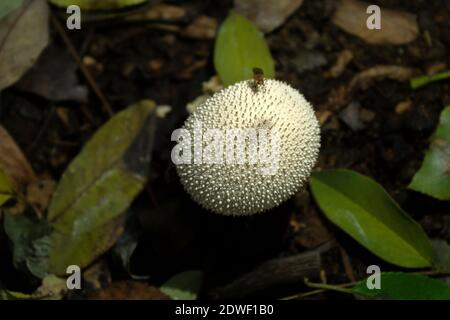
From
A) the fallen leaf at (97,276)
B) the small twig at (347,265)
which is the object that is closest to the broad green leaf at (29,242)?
the fallen leaf at (97,276)

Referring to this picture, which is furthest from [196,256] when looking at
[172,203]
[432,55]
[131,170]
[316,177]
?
[432,55]

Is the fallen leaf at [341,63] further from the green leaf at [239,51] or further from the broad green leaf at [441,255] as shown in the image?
the broad green leaf at [441,255]

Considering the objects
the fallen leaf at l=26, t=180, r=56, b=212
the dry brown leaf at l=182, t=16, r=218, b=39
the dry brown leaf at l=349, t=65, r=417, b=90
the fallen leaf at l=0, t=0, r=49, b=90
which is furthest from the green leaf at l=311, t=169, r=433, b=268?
the fallen leaf at l=0, t=0, r=49, b=90

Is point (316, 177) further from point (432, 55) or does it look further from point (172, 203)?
point (432, 55)

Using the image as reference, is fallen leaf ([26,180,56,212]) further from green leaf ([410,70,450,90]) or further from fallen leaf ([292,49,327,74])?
green leaf ([410,70,450,90])

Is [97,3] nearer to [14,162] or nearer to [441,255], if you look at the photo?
[14,162]

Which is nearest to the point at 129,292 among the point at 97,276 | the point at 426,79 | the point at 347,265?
the point at 97,276
